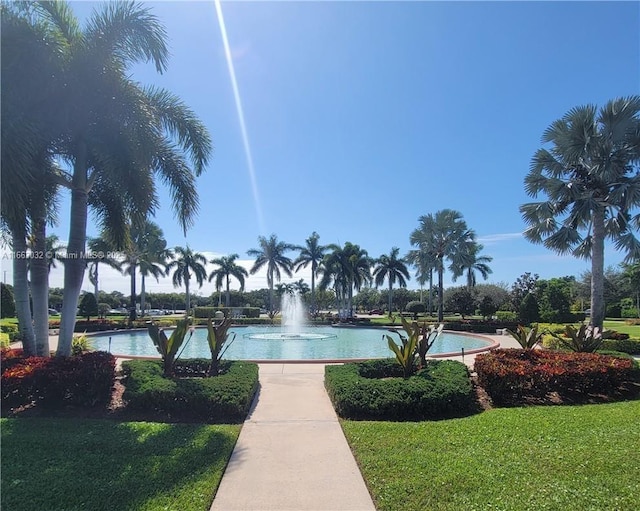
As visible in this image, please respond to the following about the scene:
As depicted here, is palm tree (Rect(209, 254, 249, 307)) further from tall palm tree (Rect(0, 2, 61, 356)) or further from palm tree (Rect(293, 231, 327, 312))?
tall palm tree (Rect(0, 2, 61, 356))

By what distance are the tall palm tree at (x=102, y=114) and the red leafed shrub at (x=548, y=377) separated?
8.17m

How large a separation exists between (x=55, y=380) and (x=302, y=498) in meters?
4.97

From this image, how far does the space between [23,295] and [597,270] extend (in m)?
18.1

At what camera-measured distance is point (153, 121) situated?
8680mm

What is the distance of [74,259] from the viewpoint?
8.63m

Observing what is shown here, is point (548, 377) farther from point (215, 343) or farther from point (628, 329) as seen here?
point (628, 329)

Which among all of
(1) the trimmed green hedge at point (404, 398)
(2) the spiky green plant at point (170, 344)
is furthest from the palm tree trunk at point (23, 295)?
(1) the trimmed green hedge at point (404, 398)

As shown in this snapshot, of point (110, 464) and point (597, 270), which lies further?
point (597, 270)

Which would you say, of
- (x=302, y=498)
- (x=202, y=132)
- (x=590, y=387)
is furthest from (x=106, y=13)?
(x=590, y=387)

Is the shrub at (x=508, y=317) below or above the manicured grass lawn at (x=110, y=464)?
below

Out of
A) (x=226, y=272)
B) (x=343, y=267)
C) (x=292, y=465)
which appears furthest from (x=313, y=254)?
(x=292, y=465)

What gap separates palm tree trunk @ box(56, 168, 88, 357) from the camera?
852 cm

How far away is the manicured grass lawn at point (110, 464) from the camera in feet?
11.8

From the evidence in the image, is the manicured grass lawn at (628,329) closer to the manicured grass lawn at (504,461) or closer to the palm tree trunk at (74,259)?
the manicured grass lawn at (504,461)
